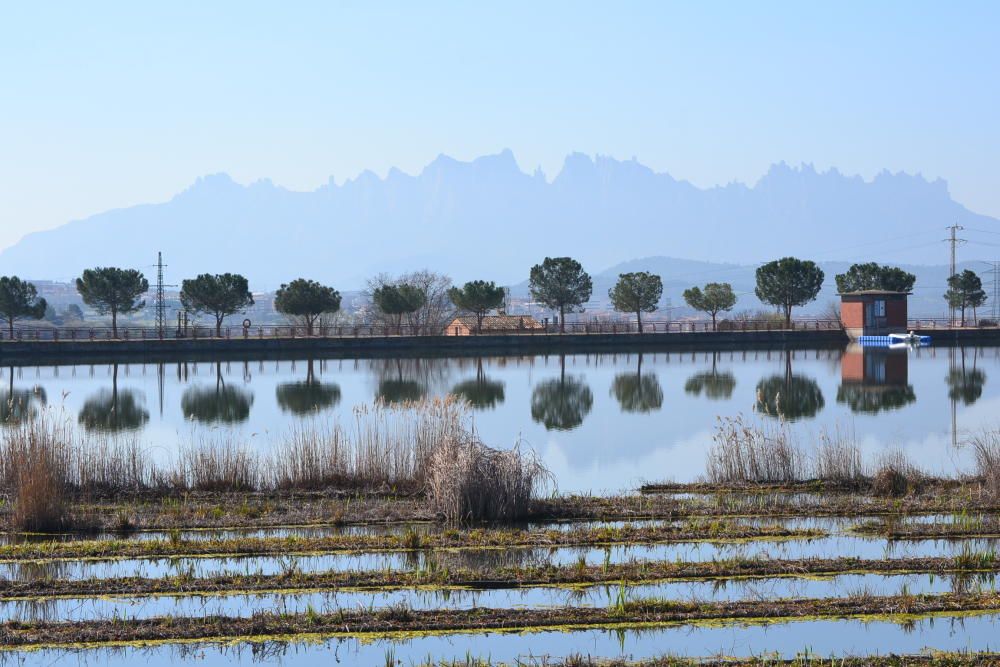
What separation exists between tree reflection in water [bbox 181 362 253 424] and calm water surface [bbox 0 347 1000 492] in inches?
2.0

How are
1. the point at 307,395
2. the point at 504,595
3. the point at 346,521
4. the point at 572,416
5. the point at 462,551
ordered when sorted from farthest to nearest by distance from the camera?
1. the point at 307,395
2. the point at 572,416
3. the point at 346,521
4. the point at 462,551
5. the point at 504,595

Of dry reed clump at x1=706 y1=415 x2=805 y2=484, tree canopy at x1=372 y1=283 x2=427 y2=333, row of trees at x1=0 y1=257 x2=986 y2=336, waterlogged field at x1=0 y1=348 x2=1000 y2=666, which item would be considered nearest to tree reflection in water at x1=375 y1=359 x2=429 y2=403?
waterlogged field at x1=0 y1=348 x2=1000 y2=666

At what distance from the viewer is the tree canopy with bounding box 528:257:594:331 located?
70125 millimetres

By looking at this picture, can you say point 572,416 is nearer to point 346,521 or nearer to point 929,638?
point 346,521

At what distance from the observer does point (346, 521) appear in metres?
13.9

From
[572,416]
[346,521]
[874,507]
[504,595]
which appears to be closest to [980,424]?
[572,416]

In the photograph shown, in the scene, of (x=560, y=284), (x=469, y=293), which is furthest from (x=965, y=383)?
(x=560, y=284)

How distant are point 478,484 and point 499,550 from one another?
5.41 feet

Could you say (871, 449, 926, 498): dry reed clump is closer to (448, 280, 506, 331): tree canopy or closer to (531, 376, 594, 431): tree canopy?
(531, 376, 594, 431): tree canopy

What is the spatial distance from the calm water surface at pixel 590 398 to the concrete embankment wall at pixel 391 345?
204 inches

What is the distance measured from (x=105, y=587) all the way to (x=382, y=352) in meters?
45.3

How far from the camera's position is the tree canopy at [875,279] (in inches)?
2756

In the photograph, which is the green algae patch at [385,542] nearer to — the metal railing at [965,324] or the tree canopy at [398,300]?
the tree canopy at [398,300]

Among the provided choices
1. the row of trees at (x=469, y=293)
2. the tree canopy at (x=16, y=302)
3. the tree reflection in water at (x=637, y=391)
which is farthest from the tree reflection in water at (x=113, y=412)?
the tree canopy at (x=16, y=302)
